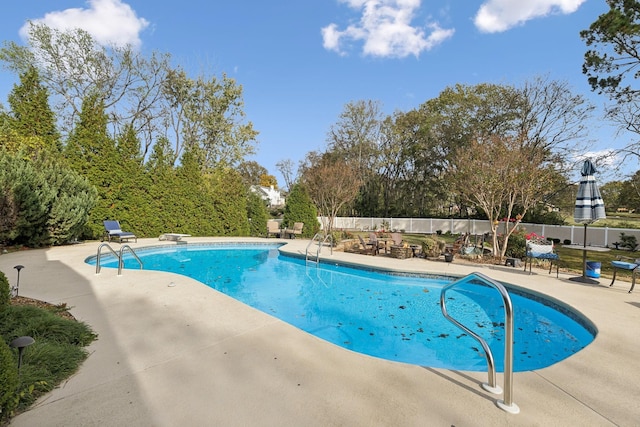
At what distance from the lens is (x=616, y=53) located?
11.3m

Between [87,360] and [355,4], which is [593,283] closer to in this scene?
[87,360]

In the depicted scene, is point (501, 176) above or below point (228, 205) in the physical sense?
above

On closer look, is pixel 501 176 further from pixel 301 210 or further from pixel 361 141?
pixel 361 141

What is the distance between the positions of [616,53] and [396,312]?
13.4 meters

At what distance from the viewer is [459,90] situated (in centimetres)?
2370

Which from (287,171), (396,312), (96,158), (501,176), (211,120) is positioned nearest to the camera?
(396,312)

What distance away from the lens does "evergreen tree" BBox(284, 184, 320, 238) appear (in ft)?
54.9

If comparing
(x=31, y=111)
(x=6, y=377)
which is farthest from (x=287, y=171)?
(x=6, y=377)

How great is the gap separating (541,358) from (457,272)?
381 cm

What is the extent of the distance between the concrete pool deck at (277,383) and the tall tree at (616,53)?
10770 mm

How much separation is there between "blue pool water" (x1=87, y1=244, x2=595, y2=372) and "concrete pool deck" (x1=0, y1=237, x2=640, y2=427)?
916 millimetres

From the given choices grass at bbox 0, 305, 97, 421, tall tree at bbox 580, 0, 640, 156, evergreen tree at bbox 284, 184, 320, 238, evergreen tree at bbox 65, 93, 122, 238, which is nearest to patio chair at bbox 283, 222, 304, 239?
evergreen tree at bbox 284, 184, 320, 238

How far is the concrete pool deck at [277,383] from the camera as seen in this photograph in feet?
7.30

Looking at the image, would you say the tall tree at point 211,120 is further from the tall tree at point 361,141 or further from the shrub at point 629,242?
the shrub at point 629,242
